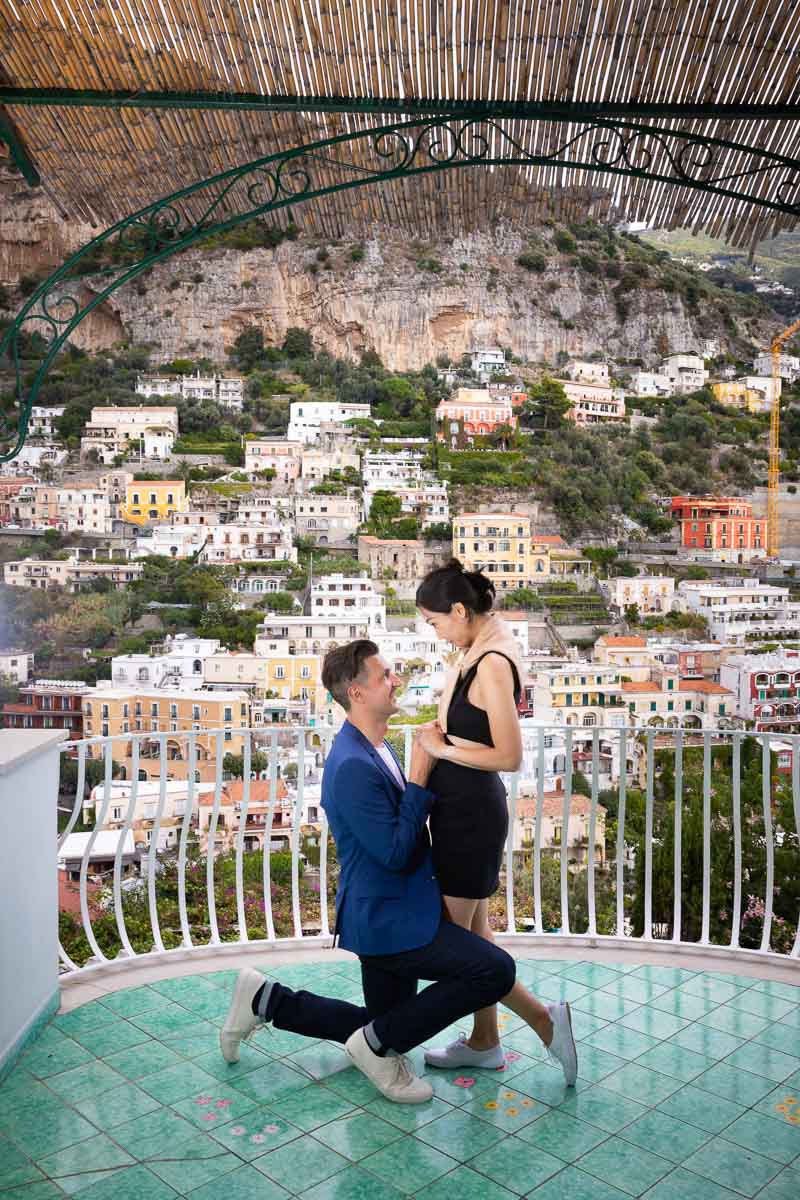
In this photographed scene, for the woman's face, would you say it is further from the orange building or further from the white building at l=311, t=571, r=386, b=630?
the orange building

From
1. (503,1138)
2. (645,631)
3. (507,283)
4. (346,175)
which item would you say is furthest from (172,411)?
(503,1138)

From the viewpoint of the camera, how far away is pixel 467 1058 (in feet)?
6.58

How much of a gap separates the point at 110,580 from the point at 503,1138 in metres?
14.5

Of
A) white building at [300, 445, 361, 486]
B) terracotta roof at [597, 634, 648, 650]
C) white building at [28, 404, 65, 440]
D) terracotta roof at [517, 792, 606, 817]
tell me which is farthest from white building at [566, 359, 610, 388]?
white building at [28, 404, 65, 440]

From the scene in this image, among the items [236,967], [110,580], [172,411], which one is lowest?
[236,967]

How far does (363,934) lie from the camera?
5.82 ft

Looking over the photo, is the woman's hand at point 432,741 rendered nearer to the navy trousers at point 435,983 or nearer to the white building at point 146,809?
the navy trousers at point 435,983

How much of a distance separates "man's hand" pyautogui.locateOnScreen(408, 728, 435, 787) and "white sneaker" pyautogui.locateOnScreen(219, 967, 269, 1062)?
571mm

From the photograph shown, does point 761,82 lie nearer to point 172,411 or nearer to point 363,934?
point 363,934

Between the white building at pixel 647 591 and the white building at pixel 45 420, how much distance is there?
33.4 feet

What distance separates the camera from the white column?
1944 mm

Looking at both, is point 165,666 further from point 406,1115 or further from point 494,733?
point 494,733

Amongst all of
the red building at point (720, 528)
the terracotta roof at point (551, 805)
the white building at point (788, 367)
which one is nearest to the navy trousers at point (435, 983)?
the terracotta roof at point (551, 805)

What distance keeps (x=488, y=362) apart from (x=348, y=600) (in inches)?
314
